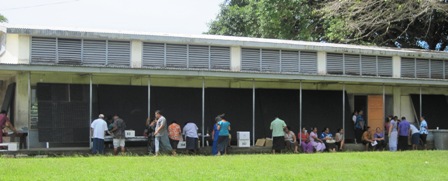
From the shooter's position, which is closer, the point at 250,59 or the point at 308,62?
the point at 250,59

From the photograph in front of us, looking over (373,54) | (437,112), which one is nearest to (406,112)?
(437,112)

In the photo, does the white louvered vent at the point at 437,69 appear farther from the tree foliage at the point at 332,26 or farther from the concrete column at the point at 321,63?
the concrete column at the point at 321,63

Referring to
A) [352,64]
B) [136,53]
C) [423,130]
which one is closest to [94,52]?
[136,53]

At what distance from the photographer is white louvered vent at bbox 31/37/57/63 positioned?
1803cm

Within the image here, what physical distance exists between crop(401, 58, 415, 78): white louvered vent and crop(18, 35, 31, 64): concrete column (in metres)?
14.5

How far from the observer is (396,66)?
77.5 ft

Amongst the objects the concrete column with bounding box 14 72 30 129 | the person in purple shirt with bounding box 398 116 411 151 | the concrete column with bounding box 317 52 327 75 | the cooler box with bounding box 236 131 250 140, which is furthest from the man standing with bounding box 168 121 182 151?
the person in purple shirt with bounding box 398 116 411 151

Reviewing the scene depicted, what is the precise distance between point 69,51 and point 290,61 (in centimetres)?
804

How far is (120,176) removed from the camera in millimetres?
11477

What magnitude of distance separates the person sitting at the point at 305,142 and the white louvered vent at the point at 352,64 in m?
3.31

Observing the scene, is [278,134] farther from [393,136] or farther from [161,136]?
[393,136]

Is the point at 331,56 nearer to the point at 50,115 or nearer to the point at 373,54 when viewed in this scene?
the point at 373,54

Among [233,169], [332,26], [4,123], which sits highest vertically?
[332,26]

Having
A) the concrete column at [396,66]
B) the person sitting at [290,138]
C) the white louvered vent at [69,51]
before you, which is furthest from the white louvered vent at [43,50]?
the concrete column at [396,66]
